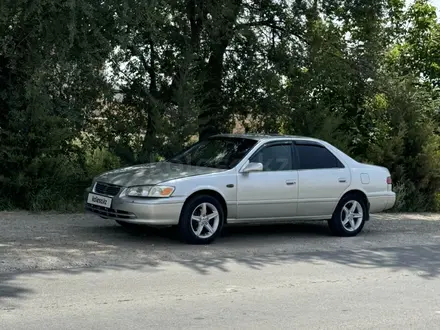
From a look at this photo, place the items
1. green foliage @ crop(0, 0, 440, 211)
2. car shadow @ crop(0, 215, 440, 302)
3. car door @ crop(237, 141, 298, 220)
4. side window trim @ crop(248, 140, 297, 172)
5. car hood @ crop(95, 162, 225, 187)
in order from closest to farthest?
car shadow @ crop(0, 215, 440, 302) < car hood @ crop(95, 162, 225, 187) < car door @ crop(237, 141, 298, 220) < side window trim @ crop(248, 140, 297, 172) < green foliage @ crop(0, 0, 440, 211)

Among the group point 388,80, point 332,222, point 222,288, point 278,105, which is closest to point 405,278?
point 222,288

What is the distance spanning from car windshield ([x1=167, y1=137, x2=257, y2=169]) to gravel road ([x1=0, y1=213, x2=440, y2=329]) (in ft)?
3.77

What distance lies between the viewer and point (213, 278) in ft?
28.3

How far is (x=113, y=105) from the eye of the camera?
642 inches

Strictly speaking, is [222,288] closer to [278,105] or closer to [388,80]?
[278,105]

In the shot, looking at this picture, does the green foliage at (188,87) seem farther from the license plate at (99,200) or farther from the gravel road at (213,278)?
the license plate at (99,200)

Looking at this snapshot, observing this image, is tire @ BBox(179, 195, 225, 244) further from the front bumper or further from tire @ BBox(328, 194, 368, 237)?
tire @ BBox(328, 194, 368, 237)

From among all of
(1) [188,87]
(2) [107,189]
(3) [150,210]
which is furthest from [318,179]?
(1) [188,87]

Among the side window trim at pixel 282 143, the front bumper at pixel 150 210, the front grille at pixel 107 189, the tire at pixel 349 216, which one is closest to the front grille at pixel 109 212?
the front bumper at pixel 150 210

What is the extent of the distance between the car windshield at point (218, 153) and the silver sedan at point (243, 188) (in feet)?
0.05

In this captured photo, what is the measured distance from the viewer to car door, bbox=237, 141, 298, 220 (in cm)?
1107

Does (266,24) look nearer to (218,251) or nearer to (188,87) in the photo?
(188,87)

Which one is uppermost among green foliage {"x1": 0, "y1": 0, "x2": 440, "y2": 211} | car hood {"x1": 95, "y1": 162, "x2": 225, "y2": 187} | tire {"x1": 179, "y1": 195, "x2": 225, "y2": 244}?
green foliage {"x1": 0, "y1": 0, "x2": 440, "y2": 211}

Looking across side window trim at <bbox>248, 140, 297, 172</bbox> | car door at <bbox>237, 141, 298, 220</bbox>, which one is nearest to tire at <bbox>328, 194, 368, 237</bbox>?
car door at <bbox>237, 141, 298, 220</bbox>
